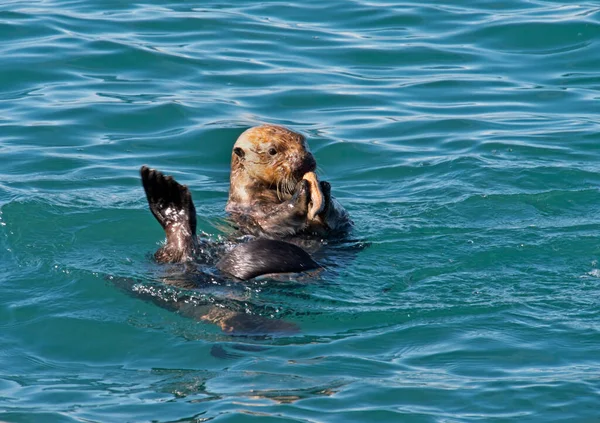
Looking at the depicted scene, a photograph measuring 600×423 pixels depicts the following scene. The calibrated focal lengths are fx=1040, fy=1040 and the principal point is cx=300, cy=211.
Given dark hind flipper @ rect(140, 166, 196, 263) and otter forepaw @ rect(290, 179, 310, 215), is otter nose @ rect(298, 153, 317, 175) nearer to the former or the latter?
otter forepaw @ rect(290, 179, 310, 215)

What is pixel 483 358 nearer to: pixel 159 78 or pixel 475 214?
pixel 475 214

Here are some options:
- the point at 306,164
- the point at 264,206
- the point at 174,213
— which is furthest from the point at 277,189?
the point at 174,213

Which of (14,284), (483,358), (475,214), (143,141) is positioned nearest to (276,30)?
(143,141)

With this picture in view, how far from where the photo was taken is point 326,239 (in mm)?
6996

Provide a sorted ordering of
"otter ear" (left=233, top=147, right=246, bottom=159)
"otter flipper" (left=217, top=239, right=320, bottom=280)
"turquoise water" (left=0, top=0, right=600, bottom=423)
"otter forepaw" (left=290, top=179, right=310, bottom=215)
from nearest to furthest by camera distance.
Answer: "turquoise water" (left=0, top=0, right=600, bottom=423) → "otter flipper" (left=217, top=239, right=320, bottom=280) → "otter forepaw" (left=290, top=179, right=310, bottom=215) → "otter ear" (left=233, top=147, right=246, bottom=159)

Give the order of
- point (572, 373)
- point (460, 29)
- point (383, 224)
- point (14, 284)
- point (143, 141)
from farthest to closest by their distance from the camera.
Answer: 1. point (460, 29)
2. point (143, 141)
3. point (383, 224)
4. point (14, 284)
5. point (572, 373)

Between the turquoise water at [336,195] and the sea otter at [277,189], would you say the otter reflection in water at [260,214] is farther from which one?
the turquoise water at [336,195]

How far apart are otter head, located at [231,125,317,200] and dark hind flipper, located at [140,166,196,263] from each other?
1.10 meters

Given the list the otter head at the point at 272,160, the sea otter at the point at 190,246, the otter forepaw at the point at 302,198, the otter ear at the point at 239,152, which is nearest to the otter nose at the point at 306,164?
the otter head at the point at 272,160

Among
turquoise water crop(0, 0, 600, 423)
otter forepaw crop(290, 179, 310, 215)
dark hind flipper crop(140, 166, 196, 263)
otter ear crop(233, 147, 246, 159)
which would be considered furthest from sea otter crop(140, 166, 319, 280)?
otter ear crop(233, 147, 246, 159)

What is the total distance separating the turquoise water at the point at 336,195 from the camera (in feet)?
16.7

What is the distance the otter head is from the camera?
7.24 metres

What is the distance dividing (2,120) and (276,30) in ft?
13.2

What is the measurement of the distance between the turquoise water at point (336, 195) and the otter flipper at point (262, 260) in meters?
0.10
